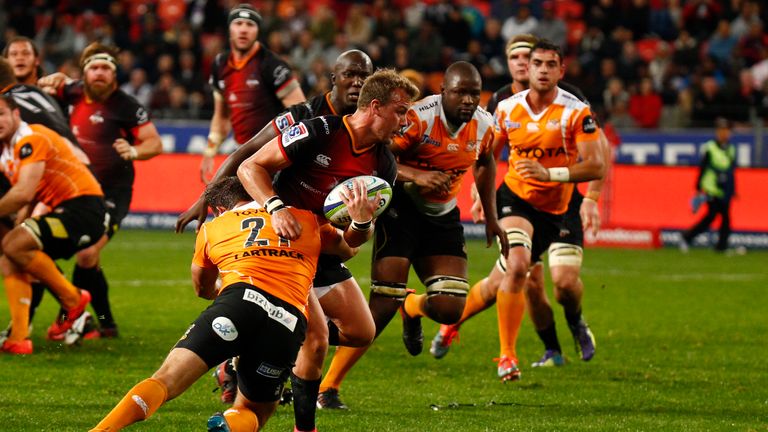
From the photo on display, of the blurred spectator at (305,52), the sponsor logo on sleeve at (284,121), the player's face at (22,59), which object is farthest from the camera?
the blurred spectator at (305,52)

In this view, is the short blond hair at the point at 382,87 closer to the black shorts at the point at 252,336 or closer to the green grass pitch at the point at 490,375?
the black shorts at the point at 252,336

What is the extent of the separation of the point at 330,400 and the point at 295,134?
2.25 metres

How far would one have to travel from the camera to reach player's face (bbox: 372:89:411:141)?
666 centimetres

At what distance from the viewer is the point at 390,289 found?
28.7 ft

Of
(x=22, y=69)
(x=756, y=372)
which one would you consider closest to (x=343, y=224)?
(x=756, y=372)

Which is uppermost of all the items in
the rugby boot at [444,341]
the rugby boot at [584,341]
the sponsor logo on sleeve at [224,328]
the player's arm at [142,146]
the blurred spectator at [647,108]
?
the sponsor logo on sleeve at [224,328]

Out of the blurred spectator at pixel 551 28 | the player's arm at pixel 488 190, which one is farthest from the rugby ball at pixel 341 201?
the blurred spectator at pixel 551 28

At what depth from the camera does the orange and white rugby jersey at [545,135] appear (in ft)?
32.9

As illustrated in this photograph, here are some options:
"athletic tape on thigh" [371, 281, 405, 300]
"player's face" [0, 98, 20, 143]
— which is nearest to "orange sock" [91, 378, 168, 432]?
"athletic tape on thigh" [371, 281, 405, 300]

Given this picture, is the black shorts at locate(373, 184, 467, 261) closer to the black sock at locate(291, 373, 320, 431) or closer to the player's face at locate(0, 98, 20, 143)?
the black sock at locate(291, 373, 320, 431)

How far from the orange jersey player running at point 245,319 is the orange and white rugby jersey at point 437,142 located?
228 cm

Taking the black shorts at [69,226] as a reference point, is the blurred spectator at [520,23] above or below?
below

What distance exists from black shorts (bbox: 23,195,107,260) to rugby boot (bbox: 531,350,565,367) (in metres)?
3.75

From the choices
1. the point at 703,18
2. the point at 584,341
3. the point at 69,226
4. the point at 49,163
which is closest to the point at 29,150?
the point at 49,163
